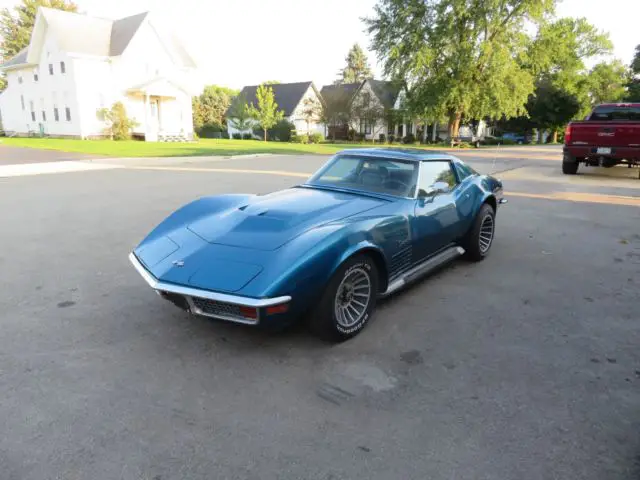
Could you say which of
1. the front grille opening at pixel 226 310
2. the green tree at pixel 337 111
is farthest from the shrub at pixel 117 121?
the front grille opening at pixel 226 310

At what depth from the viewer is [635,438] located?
2.35m

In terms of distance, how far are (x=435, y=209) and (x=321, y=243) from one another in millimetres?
1650

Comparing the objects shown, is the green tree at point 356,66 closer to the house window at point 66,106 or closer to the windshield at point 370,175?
the house window at point 66,106

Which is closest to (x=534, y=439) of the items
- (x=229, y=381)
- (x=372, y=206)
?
(x=229, y=381)

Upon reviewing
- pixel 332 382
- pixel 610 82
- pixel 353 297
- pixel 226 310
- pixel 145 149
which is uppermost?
pixel 610 82

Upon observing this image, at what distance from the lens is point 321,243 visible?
9.98 feet

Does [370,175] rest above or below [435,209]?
above

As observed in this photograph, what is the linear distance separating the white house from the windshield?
3258 cm

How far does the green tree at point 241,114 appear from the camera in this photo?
49075 millimetres

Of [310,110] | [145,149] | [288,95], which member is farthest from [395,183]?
[288,95]

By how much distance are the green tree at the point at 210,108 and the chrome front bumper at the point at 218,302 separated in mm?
53914

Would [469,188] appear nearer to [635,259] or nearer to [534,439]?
[635,259]

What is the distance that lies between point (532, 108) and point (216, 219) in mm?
57818

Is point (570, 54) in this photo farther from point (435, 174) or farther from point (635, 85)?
point (435, 174)
